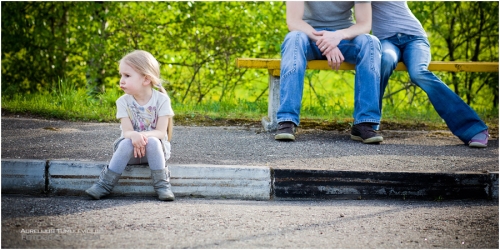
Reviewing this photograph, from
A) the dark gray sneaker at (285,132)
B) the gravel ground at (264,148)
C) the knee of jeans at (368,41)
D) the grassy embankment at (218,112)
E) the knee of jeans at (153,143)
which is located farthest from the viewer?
the grassy embankment at (218,112)

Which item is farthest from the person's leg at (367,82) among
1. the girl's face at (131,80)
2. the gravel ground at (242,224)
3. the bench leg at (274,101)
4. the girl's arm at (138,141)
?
the girl's arm at (138,141)

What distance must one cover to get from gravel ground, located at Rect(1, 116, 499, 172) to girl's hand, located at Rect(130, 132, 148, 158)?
1.36 ft

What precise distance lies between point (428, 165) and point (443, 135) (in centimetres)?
181

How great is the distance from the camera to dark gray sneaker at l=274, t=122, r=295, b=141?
5.38 m

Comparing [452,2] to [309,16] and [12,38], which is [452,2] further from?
[12,38]

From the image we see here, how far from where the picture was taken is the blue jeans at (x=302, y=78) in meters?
5.41

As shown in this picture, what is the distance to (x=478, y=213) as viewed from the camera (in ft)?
13.1

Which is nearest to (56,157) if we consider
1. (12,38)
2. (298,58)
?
(298,58)

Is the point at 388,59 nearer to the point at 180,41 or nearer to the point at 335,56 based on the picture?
the point at 335,56

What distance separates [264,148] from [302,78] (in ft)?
2.42

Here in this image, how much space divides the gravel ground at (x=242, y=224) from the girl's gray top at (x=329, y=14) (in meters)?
2.21

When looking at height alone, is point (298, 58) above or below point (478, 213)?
above

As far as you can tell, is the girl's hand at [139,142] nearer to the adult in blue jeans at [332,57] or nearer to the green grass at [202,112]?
the adult in blue jeans at [332,57]

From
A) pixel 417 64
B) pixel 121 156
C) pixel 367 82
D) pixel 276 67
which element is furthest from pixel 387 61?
pixel 121 156
